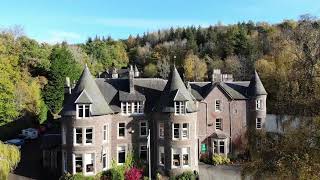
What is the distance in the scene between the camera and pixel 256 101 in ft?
146

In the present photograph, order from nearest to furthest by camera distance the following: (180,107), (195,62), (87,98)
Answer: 1. (87,98)
2. (180,107)
3. (195,62)

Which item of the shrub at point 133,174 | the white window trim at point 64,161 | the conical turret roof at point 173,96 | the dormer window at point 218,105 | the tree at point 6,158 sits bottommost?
the shrub at point 133,174

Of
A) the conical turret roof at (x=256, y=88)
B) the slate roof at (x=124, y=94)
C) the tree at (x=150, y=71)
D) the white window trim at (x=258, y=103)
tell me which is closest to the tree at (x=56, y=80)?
the slate roof at (x=124, y=94)

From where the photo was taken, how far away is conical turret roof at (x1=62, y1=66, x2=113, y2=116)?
3378 centimetres

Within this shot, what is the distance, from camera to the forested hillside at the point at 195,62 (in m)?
18.5

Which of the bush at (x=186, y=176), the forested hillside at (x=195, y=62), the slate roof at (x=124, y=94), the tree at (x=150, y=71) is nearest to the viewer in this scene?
the forested hillside at (x=195, y=62)

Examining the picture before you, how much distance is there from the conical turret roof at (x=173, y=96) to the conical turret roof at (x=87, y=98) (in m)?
4.69

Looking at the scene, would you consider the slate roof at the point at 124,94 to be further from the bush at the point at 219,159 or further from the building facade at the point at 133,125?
the bush at the point at 219,159

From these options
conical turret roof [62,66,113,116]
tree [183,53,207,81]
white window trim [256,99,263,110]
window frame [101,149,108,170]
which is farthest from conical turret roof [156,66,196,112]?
tree [183,53,207,81]

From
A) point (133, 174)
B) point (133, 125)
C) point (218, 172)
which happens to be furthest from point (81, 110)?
point (218, 172)

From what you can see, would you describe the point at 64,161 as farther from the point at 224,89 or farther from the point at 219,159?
the point at 224,89

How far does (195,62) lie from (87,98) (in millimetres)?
59659

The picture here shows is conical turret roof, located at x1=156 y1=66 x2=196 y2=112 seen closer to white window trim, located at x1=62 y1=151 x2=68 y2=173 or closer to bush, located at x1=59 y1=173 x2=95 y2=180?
bush, located at x1=59 y1=173 x2=95 y2=180

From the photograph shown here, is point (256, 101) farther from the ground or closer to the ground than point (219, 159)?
farther from the ground
